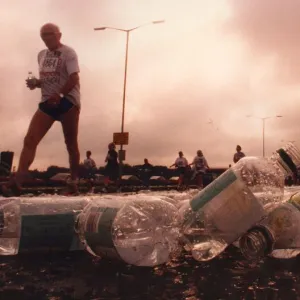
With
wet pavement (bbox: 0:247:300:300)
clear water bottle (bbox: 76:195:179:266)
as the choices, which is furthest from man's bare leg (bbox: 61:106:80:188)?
wet pavement (bbox: 0:247:300:300)

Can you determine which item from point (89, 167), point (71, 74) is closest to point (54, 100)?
point (71, 74)

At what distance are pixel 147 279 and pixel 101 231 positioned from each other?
0.55m

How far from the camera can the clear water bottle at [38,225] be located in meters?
3.53

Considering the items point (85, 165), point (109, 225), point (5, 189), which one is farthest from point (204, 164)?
point (109, 225)

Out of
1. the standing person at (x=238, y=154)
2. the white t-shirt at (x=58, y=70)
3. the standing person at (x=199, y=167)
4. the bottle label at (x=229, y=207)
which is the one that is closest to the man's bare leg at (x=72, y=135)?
the white t-shirt at (x=58, y=70)

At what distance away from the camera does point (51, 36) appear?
235 inches

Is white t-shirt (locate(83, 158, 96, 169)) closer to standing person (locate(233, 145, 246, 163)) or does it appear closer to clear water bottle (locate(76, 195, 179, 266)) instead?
standing person (locate(233, 145, 246, 163))

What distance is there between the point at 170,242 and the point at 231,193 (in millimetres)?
514

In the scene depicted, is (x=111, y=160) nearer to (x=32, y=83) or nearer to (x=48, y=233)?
(x=32, y=83)

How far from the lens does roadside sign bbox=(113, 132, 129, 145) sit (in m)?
30.1

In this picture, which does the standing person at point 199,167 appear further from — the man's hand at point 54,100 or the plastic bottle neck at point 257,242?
the plastic bottle neck at point 257,242

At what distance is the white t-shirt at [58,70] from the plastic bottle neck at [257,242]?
135 inches

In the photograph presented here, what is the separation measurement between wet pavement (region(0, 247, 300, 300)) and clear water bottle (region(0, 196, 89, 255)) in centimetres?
13

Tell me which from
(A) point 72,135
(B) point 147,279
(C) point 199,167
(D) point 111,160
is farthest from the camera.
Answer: (C) point 199,167
